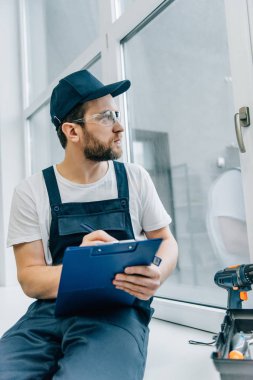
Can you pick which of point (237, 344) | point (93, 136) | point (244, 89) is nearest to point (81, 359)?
point (237, 344)

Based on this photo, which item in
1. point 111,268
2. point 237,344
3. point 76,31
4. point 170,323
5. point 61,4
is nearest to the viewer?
point 237,344

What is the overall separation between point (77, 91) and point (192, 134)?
59 cm

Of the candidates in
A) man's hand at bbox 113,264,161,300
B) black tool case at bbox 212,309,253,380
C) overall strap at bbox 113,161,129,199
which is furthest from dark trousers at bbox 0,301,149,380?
overall strap at bbox 113,161,129,199

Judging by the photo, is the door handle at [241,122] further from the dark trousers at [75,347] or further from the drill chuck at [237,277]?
the dark trousers at [75,347]

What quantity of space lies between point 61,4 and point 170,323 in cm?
244

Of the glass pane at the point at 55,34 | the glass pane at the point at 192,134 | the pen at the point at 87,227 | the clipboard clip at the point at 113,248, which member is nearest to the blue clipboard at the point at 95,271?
the clipboard clip at the point at 113,248

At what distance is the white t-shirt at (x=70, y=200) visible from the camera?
1.27 metres

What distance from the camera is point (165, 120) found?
181cm

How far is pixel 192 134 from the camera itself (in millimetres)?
1660

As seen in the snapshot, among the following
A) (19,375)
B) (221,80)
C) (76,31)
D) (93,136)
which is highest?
(76,31)

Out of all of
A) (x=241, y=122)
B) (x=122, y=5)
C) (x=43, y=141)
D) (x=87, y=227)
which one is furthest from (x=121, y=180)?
(x=43, y=141)

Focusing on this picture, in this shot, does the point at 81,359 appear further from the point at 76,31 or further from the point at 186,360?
the point at 76,31

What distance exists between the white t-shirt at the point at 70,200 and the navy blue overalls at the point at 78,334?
29 mm

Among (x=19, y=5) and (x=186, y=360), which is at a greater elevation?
Answer: (x=19, y=5)
